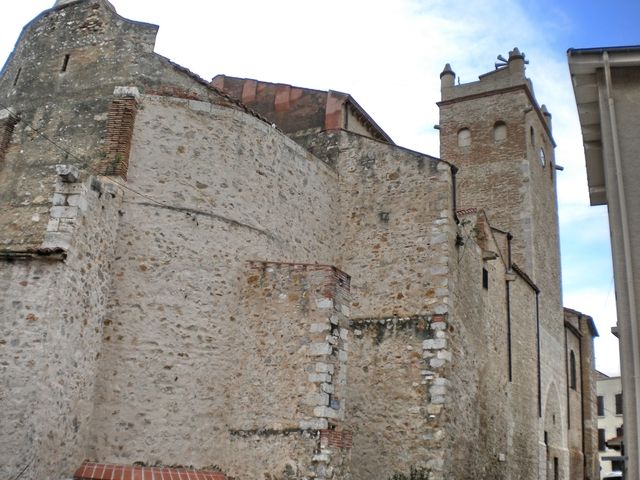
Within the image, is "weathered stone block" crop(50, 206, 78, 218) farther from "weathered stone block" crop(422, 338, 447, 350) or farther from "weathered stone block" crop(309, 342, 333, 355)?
"weathered stone block" crop(422, 338, 447, 350)

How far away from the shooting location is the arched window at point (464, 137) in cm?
2686

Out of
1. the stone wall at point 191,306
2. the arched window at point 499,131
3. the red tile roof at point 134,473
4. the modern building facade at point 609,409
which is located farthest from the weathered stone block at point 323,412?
the modern building facade at point 609,409

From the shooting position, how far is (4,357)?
9.22 metres

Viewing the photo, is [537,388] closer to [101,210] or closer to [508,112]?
[508,112]

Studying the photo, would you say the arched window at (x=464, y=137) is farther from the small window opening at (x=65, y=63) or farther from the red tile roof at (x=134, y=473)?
the red tile roof at (x=134, y=473)

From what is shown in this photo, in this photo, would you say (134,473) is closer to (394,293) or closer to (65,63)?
(394,293)

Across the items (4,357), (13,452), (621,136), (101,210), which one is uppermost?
(621,136)

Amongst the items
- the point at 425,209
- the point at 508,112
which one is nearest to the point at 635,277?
the point at 425,209

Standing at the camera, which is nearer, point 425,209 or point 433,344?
point 433,344

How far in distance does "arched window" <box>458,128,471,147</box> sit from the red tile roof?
1877 cm

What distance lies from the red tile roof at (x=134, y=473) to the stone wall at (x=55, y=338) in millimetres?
199

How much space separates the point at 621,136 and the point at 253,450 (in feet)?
23.0

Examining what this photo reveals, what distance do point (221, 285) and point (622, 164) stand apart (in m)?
6.45

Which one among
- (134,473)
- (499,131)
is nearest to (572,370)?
A: (499,131)
